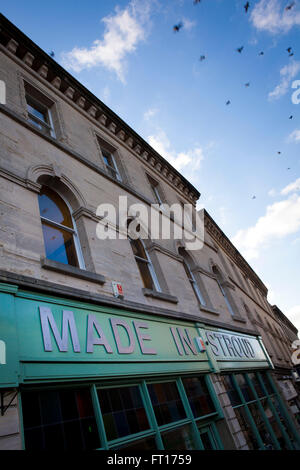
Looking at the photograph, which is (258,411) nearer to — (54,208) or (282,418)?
(282,418)

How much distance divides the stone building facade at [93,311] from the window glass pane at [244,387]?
6 centimetres

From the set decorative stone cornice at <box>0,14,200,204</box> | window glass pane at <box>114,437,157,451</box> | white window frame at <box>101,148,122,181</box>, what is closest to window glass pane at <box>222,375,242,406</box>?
window glass pane at <box>114,437,157,451</box>

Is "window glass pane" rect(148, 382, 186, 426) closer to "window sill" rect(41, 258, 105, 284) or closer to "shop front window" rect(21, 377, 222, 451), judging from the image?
"shop front window" rect(21, 377, 222, 451)

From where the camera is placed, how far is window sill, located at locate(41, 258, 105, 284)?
4770 mm

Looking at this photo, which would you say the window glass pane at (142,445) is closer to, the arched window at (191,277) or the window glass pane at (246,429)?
the window glass pane at (246,429)

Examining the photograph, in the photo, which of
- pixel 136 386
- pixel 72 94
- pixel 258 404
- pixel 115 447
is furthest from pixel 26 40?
pixel 258 404

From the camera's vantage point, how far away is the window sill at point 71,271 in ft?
15.6

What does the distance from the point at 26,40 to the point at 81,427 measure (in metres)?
10.2

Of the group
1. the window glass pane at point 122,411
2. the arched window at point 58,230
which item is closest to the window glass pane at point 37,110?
the arched window at point 58,230

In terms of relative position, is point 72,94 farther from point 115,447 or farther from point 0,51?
point 115,447

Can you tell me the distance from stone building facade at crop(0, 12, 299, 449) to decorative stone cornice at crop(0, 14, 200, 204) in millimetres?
42

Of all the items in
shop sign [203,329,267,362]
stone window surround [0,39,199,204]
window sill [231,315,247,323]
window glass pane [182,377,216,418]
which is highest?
stone window surround [0,39,199,204]

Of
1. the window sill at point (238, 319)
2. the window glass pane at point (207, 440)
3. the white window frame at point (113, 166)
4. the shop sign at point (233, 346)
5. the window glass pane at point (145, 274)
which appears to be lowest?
the window glass pane at point (207, 440)
